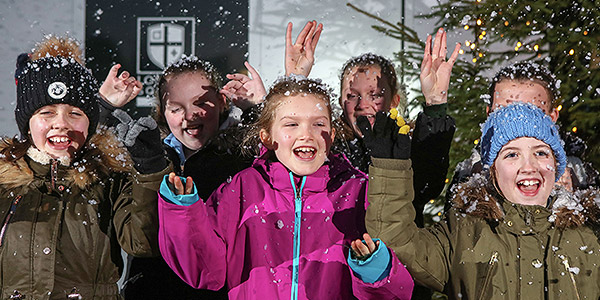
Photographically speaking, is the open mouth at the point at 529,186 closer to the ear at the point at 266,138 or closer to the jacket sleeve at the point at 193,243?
the ear at the point at 266,138

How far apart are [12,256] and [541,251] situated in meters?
2.50

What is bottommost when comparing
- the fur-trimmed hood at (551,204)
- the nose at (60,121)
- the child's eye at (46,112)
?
the fur-trimmed hood at (551,204)

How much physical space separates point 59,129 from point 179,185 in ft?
3.06

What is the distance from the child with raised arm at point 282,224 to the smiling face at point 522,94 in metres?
1.12

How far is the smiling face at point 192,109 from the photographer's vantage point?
3.78 metres

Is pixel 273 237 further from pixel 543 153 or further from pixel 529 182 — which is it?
pixel 543 153

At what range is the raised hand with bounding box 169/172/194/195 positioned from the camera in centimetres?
265

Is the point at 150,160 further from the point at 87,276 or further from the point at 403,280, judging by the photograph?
the point at 403,280

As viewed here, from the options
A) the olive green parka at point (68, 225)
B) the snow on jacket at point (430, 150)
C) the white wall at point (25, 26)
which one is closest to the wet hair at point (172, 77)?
the olive green parka at point (68, 225)

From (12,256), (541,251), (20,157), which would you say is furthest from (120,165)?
(541,251)

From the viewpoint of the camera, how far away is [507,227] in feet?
9.41

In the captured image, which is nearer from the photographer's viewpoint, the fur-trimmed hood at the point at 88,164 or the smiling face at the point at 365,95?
the fur-trimmed hood at the point at 88,164

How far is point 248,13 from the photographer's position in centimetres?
596

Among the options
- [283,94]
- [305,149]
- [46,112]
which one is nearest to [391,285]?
[305,149]
